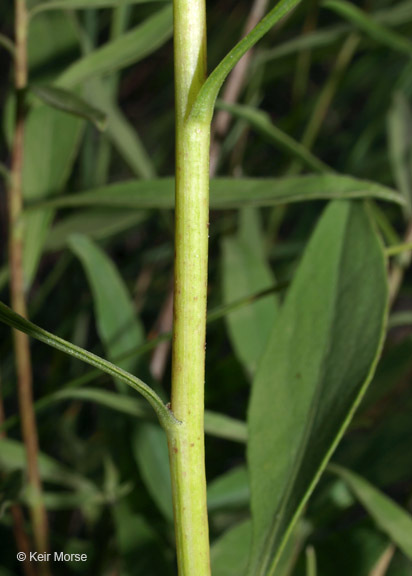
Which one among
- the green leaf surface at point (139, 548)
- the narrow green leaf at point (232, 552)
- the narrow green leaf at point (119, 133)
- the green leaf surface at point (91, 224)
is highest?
the narrow green leaf at point (119, 133)

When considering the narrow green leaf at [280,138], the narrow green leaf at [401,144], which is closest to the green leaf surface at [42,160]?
the narrow green leaf at [280,138]

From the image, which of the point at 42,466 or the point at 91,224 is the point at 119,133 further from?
the point at 42,466

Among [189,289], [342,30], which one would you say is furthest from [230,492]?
[342,30]

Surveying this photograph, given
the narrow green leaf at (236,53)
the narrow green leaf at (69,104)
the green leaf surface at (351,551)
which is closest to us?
the narrow green leaf at (236,53)

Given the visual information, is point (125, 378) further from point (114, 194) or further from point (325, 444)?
point (114, 194)

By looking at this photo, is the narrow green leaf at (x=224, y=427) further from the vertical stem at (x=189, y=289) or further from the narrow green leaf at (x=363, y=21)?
the narrow green leaf at (x=363, y=21)

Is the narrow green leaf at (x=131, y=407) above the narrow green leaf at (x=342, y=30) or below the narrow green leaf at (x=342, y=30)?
below
